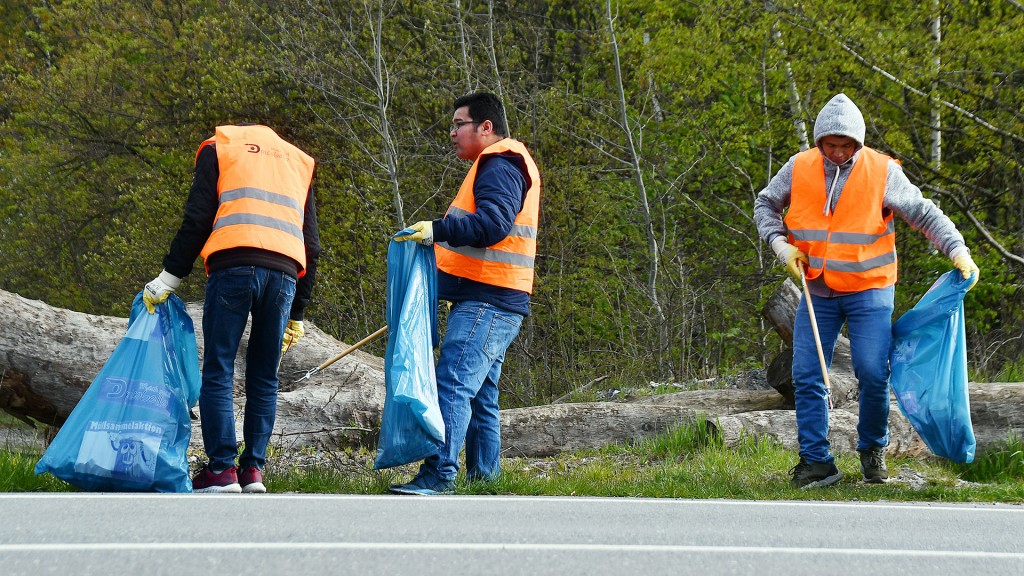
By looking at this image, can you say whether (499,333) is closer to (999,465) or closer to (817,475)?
(817,475)

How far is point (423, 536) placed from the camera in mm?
4016

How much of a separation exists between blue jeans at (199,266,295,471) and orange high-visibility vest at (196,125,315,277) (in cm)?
14

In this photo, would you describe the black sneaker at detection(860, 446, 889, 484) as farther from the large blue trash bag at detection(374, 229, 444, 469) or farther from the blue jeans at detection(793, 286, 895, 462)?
the large blue trash bag at detection(374, 229, 444, 469)

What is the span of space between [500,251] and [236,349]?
1.32 meters

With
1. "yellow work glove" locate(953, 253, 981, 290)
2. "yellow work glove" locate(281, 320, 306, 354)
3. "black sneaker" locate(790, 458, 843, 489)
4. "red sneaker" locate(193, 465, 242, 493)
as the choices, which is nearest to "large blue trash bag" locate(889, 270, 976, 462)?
"yellow work glove" locate(953, 253, 981, 290)

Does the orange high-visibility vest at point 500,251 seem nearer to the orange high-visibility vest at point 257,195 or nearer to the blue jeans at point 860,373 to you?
the orange high-visibility vest at point 257,195

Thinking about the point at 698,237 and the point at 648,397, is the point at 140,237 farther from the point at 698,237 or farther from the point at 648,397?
the point at 648,397

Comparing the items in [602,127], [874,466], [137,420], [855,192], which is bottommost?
[874,466]

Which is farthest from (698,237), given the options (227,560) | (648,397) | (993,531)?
(227,560)

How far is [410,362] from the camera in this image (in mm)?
5227

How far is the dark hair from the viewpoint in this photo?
5586 millimetres

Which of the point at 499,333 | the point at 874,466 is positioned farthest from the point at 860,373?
the point at 499,333

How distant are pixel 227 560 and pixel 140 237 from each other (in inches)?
584

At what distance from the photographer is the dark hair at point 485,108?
18.3ft
